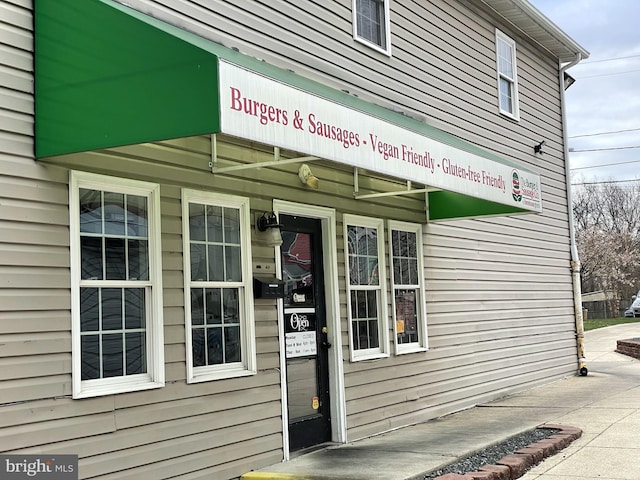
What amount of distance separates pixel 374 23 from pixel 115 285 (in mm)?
5310

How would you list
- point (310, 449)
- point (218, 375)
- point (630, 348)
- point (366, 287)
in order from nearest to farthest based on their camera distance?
point (218, 375) → point (310, 449) → point (366, 287) → point (630, 348)

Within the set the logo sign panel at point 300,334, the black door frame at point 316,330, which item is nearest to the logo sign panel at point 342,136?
the black door frame at point 316,330

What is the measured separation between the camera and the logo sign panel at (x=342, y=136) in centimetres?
484

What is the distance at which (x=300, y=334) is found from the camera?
791 cm

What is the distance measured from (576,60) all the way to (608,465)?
10.0 m

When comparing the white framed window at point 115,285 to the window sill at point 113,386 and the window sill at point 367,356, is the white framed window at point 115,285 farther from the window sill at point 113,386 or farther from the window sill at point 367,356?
the window sill at point 367,356

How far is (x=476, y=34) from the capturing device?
12047mm

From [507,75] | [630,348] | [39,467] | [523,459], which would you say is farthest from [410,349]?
[630,348]

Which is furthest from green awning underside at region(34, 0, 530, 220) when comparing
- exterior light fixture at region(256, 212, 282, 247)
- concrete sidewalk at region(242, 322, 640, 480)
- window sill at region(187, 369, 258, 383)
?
concrete sidewalk at region(242, 322, 640, 480)

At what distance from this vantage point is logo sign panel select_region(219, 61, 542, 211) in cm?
484

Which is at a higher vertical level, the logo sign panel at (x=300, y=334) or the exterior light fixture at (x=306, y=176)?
the exterior light fixture at (x=306, y=176)

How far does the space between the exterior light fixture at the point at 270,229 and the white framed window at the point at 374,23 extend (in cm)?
298

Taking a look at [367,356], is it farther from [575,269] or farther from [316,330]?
[575,269]

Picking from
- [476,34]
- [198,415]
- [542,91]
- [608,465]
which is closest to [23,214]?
[198,415]
